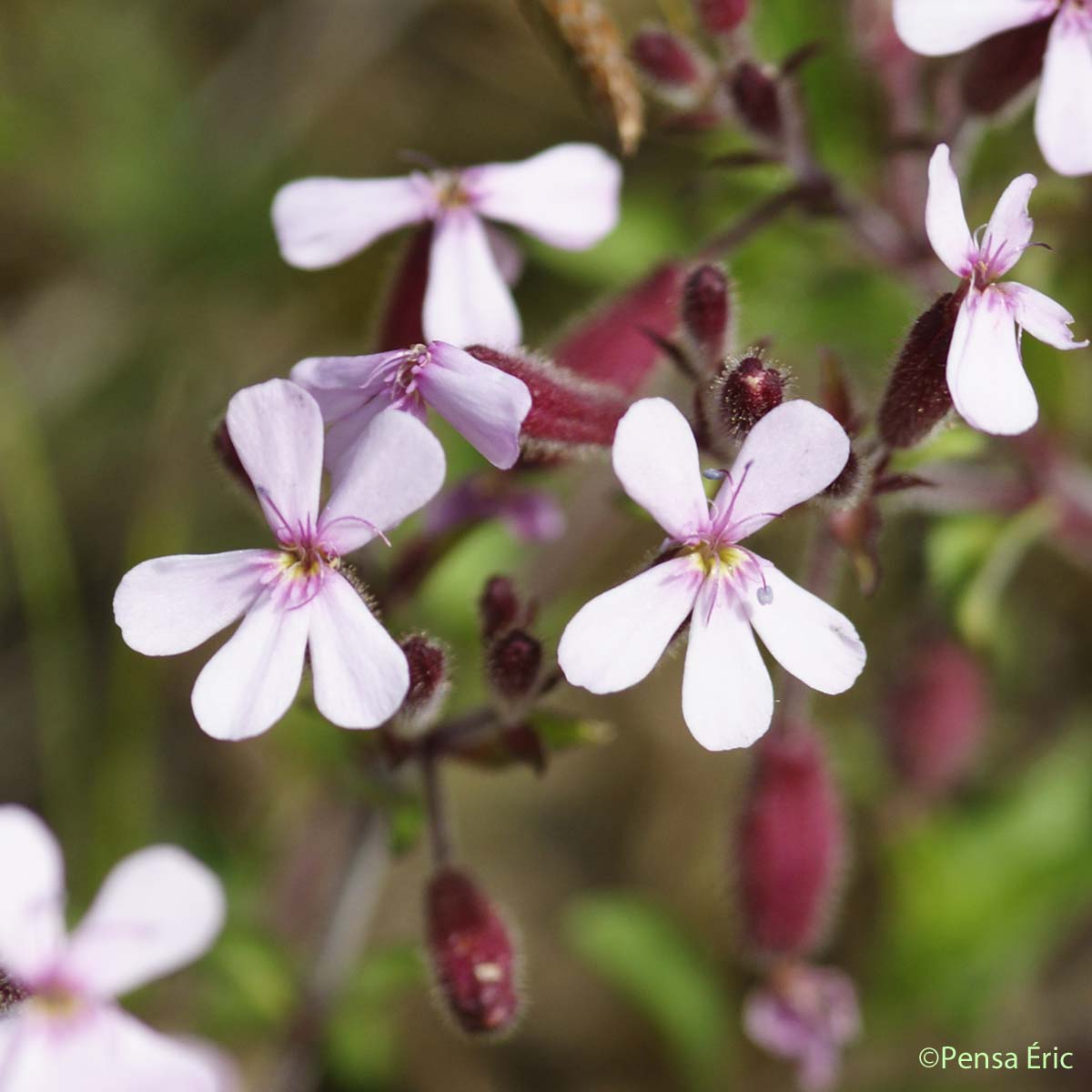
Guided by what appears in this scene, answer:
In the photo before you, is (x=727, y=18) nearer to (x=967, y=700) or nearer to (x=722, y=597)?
(x=722, y=597)

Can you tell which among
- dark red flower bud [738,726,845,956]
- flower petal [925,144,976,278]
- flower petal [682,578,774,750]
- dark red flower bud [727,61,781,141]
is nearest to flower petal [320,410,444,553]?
flower petal [682,578,774,750]

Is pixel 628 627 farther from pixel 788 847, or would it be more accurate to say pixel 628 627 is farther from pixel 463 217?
pixel 788 847

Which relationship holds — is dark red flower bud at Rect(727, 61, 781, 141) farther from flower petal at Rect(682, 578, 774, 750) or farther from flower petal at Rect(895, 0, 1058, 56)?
flower petal at Rect(682, 578, 774, 750)

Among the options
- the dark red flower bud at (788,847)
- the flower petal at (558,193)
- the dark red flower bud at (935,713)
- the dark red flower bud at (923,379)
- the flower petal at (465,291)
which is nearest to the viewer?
the dark red flower bud at (923,379)

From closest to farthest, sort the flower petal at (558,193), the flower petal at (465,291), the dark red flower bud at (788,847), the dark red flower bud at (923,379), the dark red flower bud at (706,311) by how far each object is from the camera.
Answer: the dark red flower bud at (923,379), the dark red flower bud at (706,311), the flower petal at (465,291), the flower petal at (558,193), the dark red flower bud at (788,847)

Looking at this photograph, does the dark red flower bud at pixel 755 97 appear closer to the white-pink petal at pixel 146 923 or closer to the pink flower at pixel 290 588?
the pink flower at pixel 290 588

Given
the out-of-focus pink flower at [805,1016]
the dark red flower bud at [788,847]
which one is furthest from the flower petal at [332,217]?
the out-of-focus pink flower at [805,1016]
